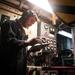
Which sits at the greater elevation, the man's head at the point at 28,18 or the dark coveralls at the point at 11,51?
the man's head at the point at 28,18

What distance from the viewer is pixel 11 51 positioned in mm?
1568

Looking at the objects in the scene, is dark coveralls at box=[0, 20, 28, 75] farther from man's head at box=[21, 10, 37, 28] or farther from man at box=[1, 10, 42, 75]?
man's head at box=[21, 10, 37, 28]

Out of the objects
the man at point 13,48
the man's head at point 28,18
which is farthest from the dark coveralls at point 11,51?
the man's head at point 28,18

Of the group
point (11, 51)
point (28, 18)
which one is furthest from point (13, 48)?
point (28, 18)

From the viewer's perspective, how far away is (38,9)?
320cm

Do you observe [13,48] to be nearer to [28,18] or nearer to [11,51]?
[11,51]

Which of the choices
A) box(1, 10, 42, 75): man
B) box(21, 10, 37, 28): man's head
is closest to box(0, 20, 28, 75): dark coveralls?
box(1, 10, 42, 75): man

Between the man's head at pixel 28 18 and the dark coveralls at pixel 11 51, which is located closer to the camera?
the dark coveralls at pixel 11 51

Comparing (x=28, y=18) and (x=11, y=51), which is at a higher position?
(x=28, y=18)

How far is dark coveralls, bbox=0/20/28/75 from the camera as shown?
5.02 feet

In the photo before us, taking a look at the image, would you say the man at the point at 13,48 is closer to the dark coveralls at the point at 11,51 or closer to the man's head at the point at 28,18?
the dark coveralls at the point at 11,51

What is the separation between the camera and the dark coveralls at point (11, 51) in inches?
60.3

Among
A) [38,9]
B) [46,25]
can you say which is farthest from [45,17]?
[38,9]

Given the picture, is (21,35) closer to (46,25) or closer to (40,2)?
(40,2)
